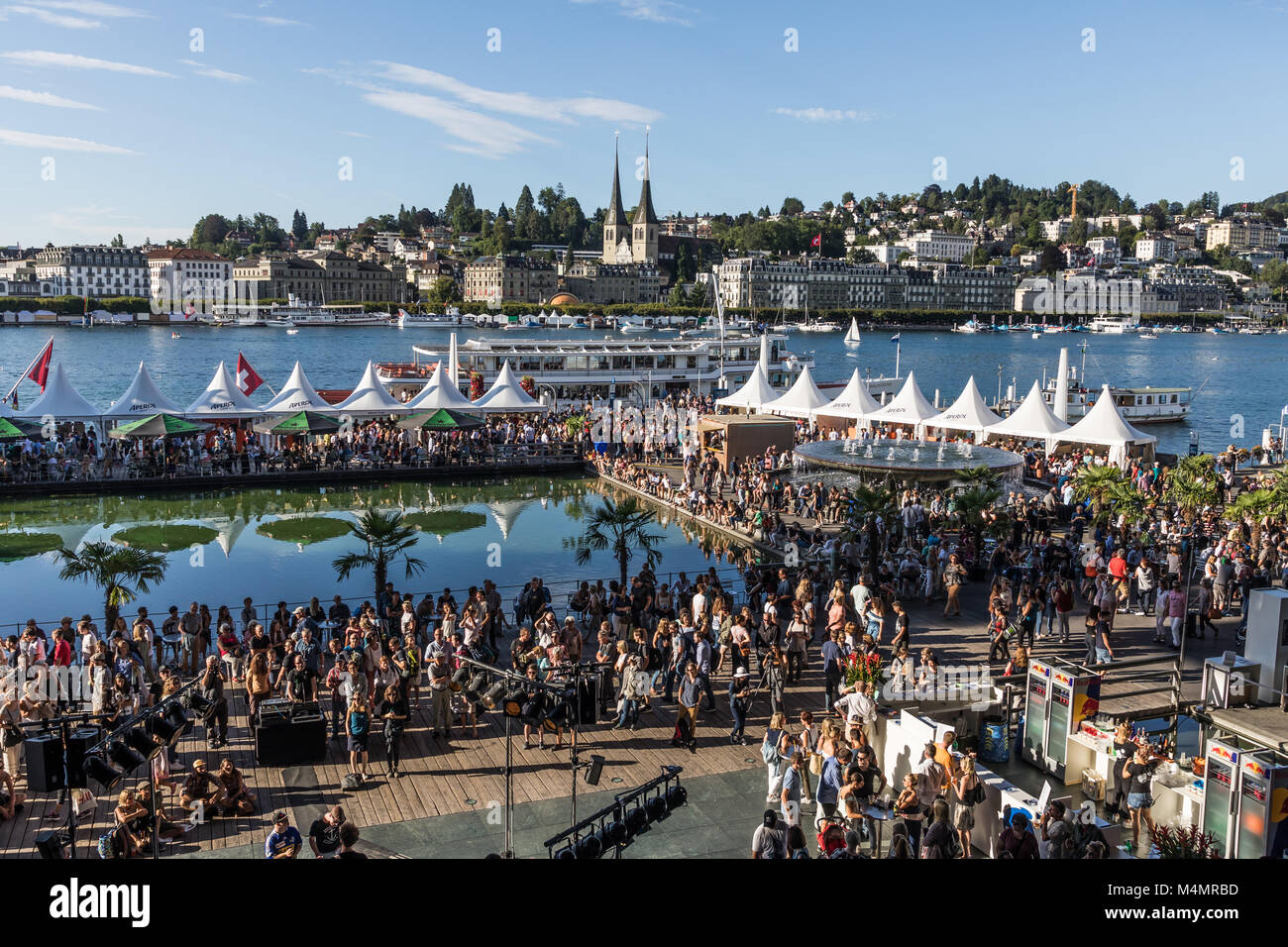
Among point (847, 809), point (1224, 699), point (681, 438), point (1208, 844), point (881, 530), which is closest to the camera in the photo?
point (1208, 844)

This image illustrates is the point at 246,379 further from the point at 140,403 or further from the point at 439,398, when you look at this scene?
the point at 439,398

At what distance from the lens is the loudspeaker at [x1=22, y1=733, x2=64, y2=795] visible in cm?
680

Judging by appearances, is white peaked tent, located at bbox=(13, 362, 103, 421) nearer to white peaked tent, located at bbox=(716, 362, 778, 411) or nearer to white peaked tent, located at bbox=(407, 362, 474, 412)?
white peaked tent, located at bbox=(407, 362, 474, 412)

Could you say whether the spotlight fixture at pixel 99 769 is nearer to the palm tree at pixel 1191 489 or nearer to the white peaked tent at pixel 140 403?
the palm tree at pixel 1191 489

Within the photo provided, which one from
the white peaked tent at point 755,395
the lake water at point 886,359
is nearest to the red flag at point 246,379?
the white peaked tent at point 755,395

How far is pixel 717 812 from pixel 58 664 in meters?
7.29

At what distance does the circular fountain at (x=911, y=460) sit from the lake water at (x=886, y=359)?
34786 millimetres

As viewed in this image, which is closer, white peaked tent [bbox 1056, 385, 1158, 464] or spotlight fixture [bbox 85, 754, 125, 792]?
spotlight fixture [bbox 85, 754, 125, 792]

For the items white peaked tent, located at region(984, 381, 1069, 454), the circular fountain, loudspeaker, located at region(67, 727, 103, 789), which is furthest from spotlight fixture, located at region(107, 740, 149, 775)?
white peaked tent, located at region(984, 381, 1069, 454)

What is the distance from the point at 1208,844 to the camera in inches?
287

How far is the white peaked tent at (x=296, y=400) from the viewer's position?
101 ft

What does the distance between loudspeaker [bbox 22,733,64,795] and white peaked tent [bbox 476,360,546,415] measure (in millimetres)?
26223
